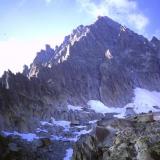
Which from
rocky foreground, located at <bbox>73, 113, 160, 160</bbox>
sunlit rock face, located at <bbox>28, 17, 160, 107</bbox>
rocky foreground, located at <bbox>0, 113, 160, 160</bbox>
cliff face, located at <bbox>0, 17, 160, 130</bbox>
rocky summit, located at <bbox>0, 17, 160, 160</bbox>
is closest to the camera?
rocky foreground, located at <bbox>73, 113, 160, 160</bbox>

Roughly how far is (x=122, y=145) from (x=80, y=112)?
84716 millimetres

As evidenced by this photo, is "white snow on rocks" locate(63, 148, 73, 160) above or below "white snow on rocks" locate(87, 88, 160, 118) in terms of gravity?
below

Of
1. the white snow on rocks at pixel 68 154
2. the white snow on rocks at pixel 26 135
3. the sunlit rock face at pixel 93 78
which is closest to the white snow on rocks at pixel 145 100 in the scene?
the sunlit rock face at pixel 93 78

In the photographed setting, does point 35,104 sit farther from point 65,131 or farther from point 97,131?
point 97,131

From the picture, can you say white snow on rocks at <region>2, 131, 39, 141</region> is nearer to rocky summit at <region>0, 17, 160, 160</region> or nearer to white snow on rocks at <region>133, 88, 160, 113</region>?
rocky summit at <region>0, 17, 160, 160</region>

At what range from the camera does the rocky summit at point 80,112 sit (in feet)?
167

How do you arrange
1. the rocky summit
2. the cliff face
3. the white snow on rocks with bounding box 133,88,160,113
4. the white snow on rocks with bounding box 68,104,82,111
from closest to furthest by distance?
the rocky summit → the cliff face → the white snow on rocks with bounding box 68,104,82,111 → the white snow on rocks with bounding box 133,88,160,113

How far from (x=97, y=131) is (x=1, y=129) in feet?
134

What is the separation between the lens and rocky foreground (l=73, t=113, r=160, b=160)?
39781 mm

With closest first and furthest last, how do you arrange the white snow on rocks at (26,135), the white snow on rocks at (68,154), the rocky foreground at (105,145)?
the rocky foreground at (105,145) < the white snow on rocks at (68,154) < the white snow on rocks at (26,135)

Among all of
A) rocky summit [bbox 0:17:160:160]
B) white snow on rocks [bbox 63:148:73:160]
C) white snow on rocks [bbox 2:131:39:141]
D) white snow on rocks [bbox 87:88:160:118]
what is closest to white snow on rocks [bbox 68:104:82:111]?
rocky summit [bbox 0:17:160:160]

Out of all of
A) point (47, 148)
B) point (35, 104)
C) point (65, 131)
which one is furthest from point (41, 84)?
point (47, 148)

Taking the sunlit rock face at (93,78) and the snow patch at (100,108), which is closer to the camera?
the snow patch at (100,108)

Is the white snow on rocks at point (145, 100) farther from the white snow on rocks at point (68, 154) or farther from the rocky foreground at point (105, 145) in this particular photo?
the rocky foreground at point (105, 145)
